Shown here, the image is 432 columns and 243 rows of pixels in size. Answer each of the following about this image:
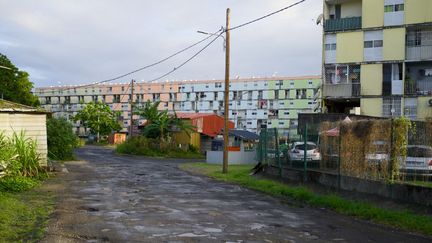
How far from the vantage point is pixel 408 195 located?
1249cm

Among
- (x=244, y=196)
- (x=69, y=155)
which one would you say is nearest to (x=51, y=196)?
(x=244, y=196)

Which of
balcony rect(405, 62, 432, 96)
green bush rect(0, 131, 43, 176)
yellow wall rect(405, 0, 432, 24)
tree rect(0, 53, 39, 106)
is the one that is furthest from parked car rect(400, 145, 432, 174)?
tree rect(0, 53, 39, 106)

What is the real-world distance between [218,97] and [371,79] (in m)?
81.7

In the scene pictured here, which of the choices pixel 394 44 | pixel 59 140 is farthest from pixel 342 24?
pixel 59 140

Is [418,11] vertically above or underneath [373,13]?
underneath

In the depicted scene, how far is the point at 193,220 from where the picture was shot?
1141 cm

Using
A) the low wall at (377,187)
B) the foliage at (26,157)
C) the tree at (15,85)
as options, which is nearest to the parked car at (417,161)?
the low wall at (377,187)

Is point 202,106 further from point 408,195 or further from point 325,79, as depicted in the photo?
point 408,195

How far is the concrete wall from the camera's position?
2248 cm

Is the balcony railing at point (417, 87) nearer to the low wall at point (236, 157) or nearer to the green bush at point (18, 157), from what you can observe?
the low wall at point (236, 157)

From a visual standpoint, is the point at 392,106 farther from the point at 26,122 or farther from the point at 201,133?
the point at 201,133

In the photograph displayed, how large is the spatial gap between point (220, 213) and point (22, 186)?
790 centimetres

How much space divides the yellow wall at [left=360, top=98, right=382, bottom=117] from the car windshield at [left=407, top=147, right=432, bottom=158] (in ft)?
86.1

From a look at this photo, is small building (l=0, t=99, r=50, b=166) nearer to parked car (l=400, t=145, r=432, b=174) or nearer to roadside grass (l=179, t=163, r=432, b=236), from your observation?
roadside grass (l=179, t=163, r=432, b=236)
